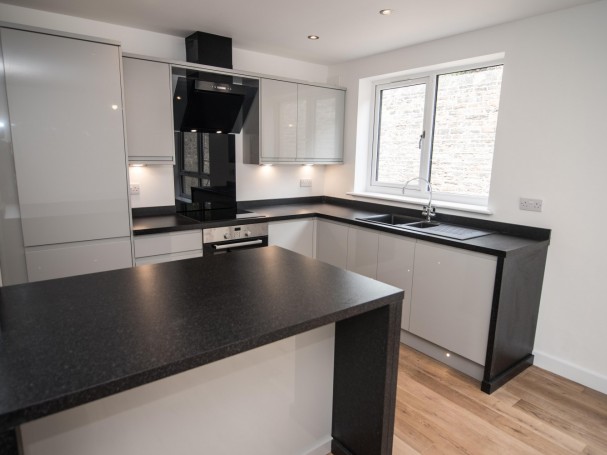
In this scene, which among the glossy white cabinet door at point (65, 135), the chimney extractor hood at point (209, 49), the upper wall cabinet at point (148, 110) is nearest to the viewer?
the glossy white cabinet door at point (65, 135)

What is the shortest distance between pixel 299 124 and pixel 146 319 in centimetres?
290

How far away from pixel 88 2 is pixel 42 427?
2582mm

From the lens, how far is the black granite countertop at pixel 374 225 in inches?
97.7

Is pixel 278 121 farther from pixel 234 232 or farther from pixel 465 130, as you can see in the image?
pixel 465 130

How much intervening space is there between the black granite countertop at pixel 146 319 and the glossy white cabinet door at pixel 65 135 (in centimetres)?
102

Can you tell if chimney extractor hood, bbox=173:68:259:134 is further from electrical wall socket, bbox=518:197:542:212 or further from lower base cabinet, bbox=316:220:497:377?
electrical wall socket, bbox=518:197:542:212

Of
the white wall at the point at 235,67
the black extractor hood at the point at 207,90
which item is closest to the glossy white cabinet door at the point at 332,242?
the white wall at the point at 235,67

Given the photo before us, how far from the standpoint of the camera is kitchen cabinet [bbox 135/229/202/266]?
2.75m

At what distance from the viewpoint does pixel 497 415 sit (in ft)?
7.35

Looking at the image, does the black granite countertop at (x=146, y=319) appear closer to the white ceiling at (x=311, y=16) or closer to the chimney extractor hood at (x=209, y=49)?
the white ceiling at (x=311, y=16)

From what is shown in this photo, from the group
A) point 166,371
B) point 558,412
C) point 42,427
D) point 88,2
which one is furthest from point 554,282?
point 88,2

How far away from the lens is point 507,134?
276 cm

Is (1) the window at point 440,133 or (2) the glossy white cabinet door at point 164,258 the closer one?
(2) the glossy white cabinet door at point 164,258

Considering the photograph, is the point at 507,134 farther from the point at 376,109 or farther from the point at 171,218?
the point at 171,218
